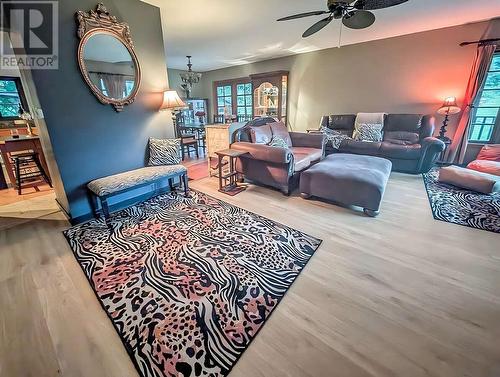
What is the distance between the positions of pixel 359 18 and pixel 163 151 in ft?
9.08

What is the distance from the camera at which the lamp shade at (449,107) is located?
3.88m

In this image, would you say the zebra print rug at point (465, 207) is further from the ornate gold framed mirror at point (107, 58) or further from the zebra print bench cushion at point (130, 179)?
the ornate gold framed mirror at point (107, 58)

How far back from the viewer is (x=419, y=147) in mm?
3811

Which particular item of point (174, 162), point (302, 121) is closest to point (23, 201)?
point (174, 162)

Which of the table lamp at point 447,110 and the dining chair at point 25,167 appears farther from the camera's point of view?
the table lamp at point 447,110

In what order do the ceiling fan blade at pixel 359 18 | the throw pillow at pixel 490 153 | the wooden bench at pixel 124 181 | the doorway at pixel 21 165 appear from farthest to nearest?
the throw pillow at pixel 490 153 → the doorway at pixel 21 165 → the wooden bench at pixel 124 181 → the ceiling fan blade at pixel 359 18

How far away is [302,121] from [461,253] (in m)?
4.91

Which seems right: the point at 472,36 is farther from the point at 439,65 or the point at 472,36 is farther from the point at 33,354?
the point at 33,354

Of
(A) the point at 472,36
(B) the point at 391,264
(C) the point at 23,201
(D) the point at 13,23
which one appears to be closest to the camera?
(B) the point at 391,264


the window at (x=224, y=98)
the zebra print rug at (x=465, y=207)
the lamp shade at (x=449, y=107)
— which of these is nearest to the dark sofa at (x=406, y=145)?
the lamp shade at (x=449, y=107)

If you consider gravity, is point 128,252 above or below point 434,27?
below

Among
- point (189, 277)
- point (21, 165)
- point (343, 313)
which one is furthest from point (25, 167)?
point (343, 313)

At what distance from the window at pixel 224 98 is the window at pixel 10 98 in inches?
205

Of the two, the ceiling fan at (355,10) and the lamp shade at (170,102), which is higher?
the ceiling fan at (355,10)
